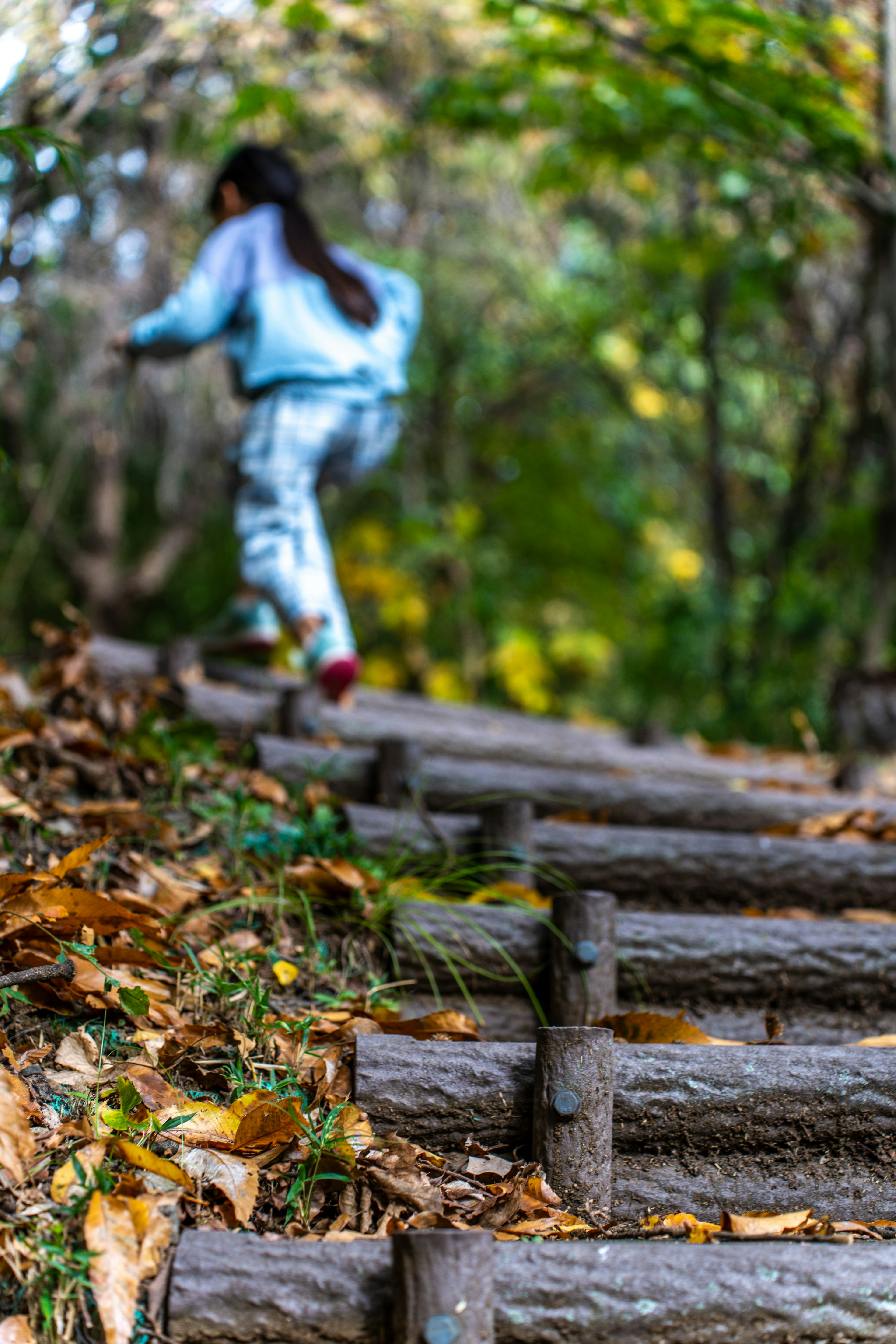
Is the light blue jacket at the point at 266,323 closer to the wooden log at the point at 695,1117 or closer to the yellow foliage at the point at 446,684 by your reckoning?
the wooden log at the point at 695,1117

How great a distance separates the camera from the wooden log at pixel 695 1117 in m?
1.54

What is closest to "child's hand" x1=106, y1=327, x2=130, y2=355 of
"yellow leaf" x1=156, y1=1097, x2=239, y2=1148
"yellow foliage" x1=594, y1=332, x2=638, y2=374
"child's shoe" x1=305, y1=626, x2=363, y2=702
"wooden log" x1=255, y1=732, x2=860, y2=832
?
"child's shoe" x1=305, y1=626, x2=363, y2=702

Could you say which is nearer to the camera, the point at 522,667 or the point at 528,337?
the point at 522,667

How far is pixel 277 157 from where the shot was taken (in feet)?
11.8

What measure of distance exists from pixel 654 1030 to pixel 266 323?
2510 mm

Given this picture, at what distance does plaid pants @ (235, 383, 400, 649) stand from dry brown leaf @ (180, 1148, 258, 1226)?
2081mm

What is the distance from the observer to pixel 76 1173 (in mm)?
1271

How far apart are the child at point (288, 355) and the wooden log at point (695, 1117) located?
1.89 metres

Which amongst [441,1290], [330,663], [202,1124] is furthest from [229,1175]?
[330,663]

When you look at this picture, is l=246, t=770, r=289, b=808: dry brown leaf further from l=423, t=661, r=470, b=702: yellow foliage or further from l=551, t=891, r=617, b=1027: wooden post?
l=423, t=661, r=470, b=702: yellow foliage

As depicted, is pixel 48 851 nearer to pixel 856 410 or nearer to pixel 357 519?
pixel 856 410

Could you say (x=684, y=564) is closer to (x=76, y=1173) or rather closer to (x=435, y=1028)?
(x=435, y=1028)

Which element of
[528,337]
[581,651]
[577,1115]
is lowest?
[581,651]

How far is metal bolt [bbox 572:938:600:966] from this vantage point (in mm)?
1876
